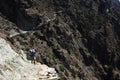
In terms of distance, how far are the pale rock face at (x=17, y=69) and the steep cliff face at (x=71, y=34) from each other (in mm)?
66472

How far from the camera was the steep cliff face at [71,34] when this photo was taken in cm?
12262

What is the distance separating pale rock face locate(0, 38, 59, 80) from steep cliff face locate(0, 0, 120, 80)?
66.5 metres

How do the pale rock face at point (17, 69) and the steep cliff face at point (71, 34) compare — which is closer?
the pale rock face at point (17, 69)

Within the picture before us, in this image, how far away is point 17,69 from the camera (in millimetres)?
36438

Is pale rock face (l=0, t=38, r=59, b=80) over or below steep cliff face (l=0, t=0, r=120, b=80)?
below

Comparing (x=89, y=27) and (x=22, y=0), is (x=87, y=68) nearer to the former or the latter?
(x=89, y=27)

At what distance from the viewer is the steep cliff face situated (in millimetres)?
122625

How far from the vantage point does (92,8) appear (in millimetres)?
176250

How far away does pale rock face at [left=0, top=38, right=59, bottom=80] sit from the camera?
3441 centimetres

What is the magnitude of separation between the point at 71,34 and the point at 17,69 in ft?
352

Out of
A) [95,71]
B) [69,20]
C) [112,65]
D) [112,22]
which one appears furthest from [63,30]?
[112,22]

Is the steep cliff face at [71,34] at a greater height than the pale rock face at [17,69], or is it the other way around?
the steep cliff face at [71,34]

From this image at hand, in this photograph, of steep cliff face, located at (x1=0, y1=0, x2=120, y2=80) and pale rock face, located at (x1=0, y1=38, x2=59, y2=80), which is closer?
pale rock face, located at (x1=0, y1=38, x2=59, y2=80)

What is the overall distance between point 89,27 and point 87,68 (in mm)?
26776
